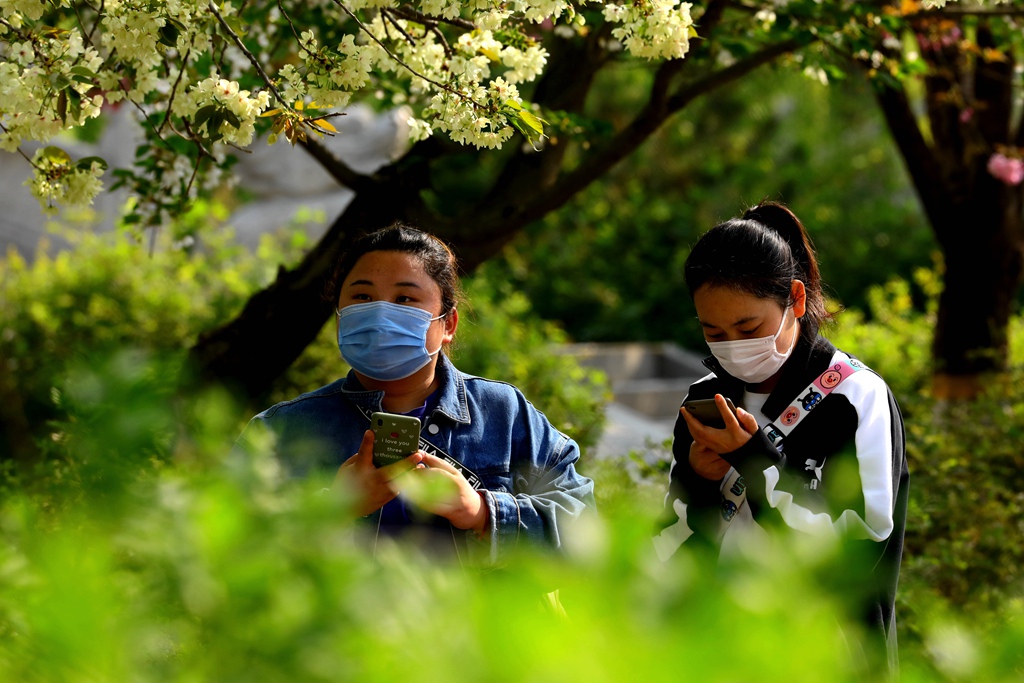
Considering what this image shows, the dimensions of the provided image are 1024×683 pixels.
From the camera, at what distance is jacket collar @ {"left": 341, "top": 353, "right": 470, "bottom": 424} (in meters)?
2.40

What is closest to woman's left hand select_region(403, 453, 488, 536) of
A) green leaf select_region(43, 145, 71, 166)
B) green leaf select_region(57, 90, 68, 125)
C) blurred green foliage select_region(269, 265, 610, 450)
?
green leaf select_region(57, 90, 68, 125)

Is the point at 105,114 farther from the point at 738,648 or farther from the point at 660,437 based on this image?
the point at 738,648

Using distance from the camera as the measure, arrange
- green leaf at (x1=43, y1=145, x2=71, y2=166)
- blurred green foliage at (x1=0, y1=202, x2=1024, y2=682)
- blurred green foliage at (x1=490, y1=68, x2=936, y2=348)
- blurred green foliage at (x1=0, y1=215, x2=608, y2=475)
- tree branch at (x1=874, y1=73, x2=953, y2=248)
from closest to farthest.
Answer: blurred green foliage at (x1=0, y1=202, x2=1024, y2=682), green leaf at (x1=43, y1=145, x2=71, y2=166), blurred green foliage at (x1=0, y1=215, x2=608, y2=475), tree branch at (x1=874, y1=73, x2=953, y2=248), blurred green foliage at (x1=490, y1=68, x2=936, y2=348)

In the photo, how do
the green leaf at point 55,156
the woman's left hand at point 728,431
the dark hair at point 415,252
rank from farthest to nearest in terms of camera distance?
the green leaf at point 55,156 → the dark hair at point 415,252 → the woman's left hand at point 728,431

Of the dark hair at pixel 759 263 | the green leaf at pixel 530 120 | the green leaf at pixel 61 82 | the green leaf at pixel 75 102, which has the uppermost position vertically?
the green leaf at pixel 75 102

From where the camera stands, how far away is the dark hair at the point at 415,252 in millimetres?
2473

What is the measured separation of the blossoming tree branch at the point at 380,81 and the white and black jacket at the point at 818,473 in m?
0.87

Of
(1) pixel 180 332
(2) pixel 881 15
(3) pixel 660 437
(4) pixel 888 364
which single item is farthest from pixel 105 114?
(2) pixel 881 15

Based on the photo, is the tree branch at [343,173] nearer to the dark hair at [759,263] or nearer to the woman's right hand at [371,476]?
the dark hair at [759,263]

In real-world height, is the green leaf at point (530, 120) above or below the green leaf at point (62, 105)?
below

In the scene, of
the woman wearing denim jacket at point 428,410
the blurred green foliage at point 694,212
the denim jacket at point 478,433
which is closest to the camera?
the woman wearing denim jacket at point 428,410


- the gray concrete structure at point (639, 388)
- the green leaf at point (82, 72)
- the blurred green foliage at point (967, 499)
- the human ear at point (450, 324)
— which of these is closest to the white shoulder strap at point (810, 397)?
the human ear at point (450, 324)

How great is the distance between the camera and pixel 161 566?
2.91ft

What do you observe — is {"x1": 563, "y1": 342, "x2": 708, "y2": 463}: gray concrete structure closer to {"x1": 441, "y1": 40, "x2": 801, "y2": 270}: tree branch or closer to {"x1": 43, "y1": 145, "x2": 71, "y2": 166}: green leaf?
{"x1": 441, "y1": 40, "x2": 801, "y2": 270}: tree branch
